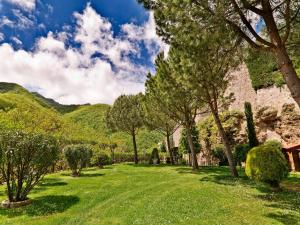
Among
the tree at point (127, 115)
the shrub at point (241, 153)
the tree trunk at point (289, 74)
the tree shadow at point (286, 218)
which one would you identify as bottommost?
the tree shadow at point (286, 218)

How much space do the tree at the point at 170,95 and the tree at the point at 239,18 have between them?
11.0 m

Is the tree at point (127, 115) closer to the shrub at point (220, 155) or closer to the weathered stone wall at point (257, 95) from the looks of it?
the shrub at point (220, 155)

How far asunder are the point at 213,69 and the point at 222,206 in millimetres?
11687

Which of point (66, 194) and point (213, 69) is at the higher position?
point (213, 69)

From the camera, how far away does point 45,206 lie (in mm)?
14281

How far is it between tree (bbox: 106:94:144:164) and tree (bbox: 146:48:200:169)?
1195 cm

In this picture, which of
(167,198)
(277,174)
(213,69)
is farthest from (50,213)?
(213,69)

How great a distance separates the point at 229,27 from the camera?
37.1ft

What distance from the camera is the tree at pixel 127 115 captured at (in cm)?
4322

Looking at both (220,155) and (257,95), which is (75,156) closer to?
(220,155)

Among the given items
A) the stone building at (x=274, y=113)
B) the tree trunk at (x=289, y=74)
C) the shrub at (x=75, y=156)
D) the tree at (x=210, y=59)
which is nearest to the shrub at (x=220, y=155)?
the stone building at (x=274, y=113)

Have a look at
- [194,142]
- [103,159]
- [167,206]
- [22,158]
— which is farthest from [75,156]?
[194,142]

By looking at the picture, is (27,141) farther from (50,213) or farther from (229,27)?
(229,27)

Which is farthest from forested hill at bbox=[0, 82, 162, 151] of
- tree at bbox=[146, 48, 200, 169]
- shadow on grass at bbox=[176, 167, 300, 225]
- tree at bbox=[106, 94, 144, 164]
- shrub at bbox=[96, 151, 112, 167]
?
shadow on grass at bbox=[176, 167, 300, 225]
